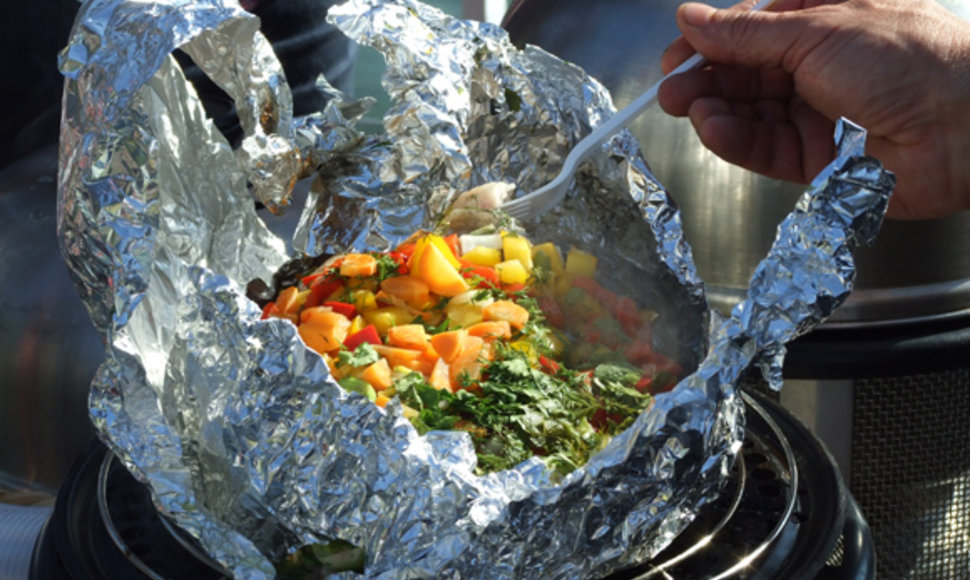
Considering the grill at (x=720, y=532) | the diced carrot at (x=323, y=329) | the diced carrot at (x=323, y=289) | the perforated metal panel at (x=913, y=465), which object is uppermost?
the diced carrot at (x=323, y=329)

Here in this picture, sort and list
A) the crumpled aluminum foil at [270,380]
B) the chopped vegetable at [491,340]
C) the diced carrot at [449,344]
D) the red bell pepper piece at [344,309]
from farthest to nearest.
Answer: the red bell pepper piece at [344,309] < the diced carrot at [449,344] < the chopped vegetable at [491,340] < the crumpled aluminum foil at [270,380]

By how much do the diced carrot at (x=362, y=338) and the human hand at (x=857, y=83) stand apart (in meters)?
0.58

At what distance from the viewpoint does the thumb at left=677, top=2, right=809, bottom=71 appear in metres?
1.43

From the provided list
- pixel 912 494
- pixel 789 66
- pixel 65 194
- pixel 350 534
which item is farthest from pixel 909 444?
pixel 65 194

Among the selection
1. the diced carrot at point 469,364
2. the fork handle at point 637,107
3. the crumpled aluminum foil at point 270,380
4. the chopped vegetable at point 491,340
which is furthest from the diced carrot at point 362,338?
the fork handle at point 637,107

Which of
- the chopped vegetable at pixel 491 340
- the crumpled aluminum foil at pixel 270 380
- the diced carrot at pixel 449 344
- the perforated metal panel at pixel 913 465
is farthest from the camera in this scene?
the perforated metal panel at pixel 913 465

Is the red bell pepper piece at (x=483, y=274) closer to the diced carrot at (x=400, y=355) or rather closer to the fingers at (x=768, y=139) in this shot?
the diced carrot at (x=400, y=355)

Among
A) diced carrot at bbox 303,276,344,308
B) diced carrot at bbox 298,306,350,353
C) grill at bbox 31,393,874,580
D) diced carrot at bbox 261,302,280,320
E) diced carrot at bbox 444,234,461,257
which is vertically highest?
diced carrot at bbox 444,234,461,257

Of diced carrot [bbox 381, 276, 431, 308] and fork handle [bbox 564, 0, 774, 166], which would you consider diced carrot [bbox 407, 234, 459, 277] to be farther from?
fork handle [bbox 564, 0, 774, 166]

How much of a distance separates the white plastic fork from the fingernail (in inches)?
2.2

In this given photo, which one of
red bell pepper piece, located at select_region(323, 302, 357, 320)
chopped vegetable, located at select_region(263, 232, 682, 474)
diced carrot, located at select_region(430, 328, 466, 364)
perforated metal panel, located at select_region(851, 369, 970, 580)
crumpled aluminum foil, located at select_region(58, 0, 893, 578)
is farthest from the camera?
perforated metal panel, located at select_region(851, 369, 970, 580)

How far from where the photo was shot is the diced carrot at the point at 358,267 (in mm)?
1548

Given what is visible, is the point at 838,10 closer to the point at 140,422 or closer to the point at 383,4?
the point at 383,4

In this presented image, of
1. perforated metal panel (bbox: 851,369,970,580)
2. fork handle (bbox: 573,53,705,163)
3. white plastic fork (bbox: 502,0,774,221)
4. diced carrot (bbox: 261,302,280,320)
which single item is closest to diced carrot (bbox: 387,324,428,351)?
diced carrot (bbox: 261,302,280,320)
